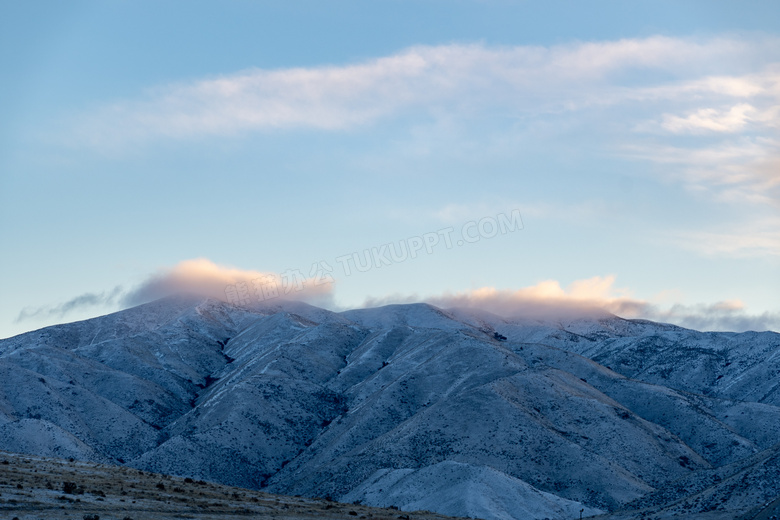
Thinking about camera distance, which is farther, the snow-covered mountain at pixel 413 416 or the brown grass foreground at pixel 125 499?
the snow-covered mountain at pixel 413 416

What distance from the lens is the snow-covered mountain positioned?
3939 inches

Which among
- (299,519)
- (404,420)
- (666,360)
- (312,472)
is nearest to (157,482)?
(299,519)

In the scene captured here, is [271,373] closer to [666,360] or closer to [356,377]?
[356,377]

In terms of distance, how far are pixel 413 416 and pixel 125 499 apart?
8403 centimetres

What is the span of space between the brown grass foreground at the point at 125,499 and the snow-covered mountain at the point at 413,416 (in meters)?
22.2

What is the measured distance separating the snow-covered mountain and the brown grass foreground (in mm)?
22176

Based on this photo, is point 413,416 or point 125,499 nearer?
point 125,499

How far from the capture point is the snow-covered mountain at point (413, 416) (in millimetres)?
100062

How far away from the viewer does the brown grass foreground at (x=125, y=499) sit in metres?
39.8

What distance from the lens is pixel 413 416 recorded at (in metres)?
126

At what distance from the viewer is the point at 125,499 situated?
44.8 meters

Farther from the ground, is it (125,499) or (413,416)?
(125,499)

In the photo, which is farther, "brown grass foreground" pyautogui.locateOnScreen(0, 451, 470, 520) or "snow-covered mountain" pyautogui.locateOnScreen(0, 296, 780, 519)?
"snow-covered mountain" pyautogui.locateOnScreen(0, 296, 780, 519)

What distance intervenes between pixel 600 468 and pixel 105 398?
9572cm
